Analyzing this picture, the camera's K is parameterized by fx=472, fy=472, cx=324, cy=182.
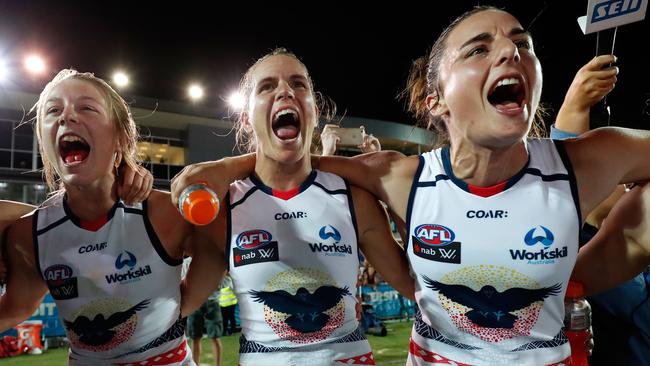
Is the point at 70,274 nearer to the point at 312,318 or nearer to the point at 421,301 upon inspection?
the point at 312,318

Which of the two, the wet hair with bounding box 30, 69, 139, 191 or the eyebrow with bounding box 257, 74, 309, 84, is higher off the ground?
the eyebrow with bounding box 257, 74, 309, 84

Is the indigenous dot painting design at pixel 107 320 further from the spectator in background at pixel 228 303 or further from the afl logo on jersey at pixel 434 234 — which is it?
the spectator in background at pixel 228 303

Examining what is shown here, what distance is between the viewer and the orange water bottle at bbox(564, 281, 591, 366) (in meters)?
2.06

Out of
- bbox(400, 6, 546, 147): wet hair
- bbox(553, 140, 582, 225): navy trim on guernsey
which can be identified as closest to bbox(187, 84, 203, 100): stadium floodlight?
bbox(400, 6, 546, 147): wet hair

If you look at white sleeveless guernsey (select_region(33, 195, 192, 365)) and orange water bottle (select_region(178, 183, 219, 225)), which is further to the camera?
white sleeveless guernsey (select_region(33, 195, 192, 365))

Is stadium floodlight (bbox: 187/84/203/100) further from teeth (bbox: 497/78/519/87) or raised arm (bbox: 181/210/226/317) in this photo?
teeth (bbox: 497/78/519/87)

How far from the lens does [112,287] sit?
7.89 ft

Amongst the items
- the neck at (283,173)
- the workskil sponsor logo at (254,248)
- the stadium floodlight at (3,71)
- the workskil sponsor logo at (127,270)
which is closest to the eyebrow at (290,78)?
the neck at (283,173)

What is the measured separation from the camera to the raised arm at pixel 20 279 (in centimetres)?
255

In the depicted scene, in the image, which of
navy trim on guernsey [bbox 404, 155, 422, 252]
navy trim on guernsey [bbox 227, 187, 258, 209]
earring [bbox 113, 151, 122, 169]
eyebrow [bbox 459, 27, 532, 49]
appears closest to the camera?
eyebrow [bbox 459, 27, 532, 49]

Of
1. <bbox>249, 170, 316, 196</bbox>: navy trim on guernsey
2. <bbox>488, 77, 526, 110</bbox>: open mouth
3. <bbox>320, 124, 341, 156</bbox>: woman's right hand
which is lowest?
<bbox>249, 170, 316, 196</bbox>: navy trim on guernsey

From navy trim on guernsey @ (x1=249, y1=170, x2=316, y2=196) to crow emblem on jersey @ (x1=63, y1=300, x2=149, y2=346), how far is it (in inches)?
33.9

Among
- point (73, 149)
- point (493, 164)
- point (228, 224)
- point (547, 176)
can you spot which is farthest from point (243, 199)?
point (547, 176)

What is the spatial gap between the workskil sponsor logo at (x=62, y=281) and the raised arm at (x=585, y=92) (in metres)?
2.67
